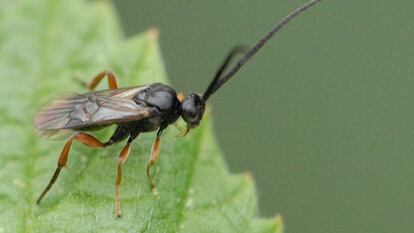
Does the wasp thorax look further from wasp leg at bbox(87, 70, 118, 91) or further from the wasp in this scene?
wasp leg at bbox(87, 70, 118, 91)

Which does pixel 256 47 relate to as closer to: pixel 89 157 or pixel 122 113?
pixel 122 113

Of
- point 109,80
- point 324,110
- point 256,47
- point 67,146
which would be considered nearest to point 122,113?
point 109,80

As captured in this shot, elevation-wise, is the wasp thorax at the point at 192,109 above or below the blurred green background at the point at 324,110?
above

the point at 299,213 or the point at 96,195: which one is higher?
the point at 96,195

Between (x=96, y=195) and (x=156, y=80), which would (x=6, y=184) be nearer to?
(x=96, y=195)

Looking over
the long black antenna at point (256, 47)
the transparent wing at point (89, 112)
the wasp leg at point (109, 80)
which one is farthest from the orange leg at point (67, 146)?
the long black antenna at point (256, 47)

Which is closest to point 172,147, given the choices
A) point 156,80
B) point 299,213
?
point 156,80

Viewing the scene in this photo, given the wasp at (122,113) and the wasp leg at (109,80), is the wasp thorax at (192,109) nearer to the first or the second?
the wasp at (122,113)
